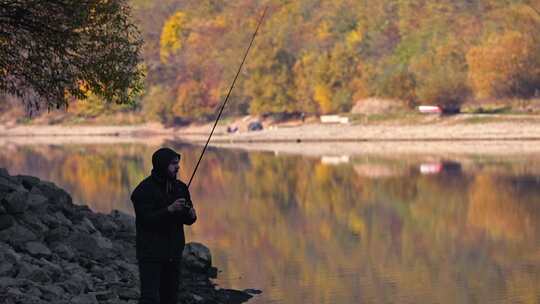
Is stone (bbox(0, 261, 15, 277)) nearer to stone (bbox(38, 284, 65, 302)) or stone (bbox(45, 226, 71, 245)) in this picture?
stone (bbox(38, 284, 65, 302))

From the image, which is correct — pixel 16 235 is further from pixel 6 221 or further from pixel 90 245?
pixel 90 245

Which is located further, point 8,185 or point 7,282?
point 8,185

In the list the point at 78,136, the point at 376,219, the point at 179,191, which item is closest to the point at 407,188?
the point at 376,219

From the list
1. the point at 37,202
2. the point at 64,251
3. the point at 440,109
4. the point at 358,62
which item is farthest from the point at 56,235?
the point at 358,62

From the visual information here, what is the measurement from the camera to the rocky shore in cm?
1781

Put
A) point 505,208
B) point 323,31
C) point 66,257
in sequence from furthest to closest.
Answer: point 323,31
point 505,208
point 66,257

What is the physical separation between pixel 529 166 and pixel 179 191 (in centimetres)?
4735

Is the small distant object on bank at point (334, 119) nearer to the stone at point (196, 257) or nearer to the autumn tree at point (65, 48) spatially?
the stone at point (196, 257)

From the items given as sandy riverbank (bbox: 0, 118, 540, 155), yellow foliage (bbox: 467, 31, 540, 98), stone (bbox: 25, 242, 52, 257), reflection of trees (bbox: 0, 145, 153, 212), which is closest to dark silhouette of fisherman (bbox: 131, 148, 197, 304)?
stone (bbox: 25, 242, 52, 257)

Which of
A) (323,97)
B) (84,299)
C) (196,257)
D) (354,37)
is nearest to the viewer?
(84,299)

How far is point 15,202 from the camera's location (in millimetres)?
20578

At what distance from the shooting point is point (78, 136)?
154 m

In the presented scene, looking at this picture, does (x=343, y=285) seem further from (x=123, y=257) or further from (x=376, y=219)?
(x=376, y=219)

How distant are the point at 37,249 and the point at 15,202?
1275 millimetres
